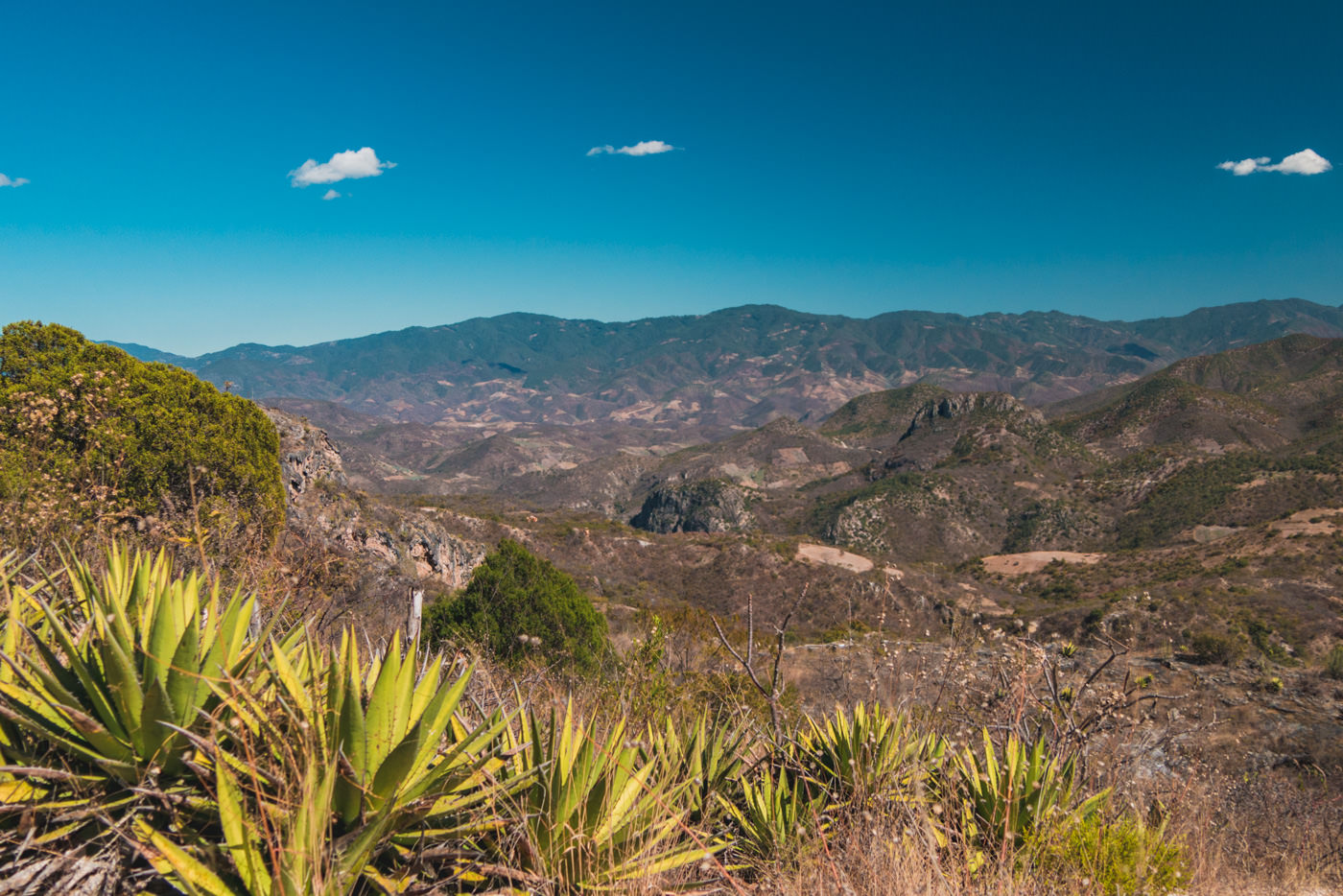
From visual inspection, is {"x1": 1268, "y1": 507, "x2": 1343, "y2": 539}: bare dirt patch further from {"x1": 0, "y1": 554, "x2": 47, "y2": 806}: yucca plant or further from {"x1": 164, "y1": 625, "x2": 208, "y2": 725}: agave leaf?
{"x1": 0, "y1": 554, "x2": 47, "y2": 806}: yucca plant

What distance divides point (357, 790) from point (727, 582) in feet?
126

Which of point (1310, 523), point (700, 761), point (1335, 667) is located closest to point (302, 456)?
point (700, 761)

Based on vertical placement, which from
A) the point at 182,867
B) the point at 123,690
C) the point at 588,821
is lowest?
the point at 588,821

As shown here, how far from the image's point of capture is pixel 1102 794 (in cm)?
338

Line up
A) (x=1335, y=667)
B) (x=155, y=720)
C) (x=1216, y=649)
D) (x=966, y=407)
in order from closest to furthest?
(x=155, y=720) → (x=1335, y=667) → (x=1216, y=649) → (x=966, y=407)

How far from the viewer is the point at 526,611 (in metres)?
12.7

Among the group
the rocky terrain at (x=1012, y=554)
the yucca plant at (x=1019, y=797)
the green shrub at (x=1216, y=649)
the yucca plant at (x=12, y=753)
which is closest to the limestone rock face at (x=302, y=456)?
the rocky terrain at (x=1012, y=554)

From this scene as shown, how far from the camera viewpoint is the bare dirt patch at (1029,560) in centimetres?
4669

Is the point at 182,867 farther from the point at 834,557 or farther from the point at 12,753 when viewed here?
the point at 834,557

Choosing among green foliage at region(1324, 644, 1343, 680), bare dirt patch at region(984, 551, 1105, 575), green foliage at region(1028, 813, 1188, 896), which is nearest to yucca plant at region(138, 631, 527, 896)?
green foliage at region(1028, 813, 1188, 896)

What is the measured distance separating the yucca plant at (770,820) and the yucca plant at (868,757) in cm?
16

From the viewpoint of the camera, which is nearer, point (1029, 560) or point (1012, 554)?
point (1029, 560)

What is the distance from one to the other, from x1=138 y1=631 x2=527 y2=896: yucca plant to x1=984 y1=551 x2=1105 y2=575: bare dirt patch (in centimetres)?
5166

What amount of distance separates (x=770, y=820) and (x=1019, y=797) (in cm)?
125
